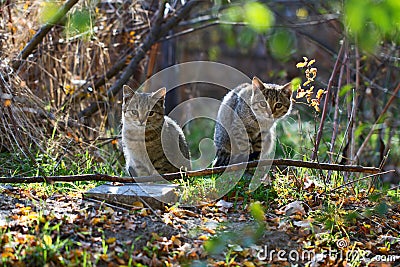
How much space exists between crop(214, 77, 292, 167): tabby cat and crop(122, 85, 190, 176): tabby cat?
46cm

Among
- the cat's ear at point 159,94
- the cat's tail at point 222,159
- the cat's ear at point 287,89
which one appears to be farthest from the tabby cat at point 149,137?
the cat's ear at point 287,89

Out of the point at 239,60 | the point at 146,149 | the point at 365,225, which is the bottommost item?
the point at 365,225

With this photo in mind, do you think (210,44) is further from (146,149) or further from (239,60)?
(146,149)

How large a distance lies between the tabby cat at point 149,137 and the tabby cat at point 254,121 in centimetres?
46

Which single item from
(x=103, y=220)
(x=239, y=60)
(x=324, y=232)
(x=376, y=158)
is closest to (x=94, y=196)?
(x=103, y=220)

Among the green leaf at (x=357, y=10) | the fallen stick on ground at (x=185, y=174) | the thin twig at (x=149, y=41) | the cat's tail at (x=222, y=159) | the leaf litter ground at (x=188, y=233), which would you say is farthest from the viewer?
the thin twig at (x=149, y=41)

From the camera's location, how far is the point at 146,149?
3779mm

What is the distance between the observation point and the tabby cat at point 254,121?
388 cm

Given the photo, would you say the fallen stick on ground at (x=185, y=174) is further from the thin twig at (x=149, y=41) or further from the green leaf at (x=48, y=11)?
the thin twig at (x=149, y=41)

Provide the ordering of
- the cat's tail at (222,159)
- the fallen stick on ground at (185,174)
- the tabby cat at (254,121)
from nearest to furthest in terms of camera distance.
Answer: the fallen stick on ground at (185,174) < the tabby cat at (254,121) < the cat's tail at (222,159)

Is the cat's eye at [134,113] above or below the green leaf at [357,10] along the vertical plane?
below

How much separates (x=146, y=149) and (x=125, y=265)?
4.97 ft

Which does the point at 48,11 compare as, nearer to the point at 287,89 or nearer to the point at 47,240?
the point at 287,89

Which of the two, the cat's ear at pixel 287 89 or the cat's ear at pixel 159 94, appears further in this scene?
the cat's ear at pixel 287 89
